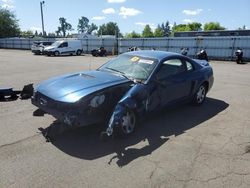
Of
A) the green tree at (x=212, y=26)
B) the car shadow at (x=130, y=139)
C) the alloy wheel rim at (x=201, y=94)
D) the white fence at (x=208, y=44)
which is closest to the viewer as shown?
the car shadow at (x=130, y=139)

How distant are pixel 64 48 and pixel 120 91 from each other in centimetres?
2736

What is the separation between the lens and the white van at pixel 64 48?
30355 millimetres

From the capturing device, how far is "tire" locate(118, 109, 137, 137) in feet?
15.9

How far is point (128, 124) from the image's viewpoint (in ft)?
16.5

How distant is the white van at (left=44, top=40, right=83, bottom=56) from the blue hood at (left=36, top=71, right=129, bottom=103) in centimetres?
2587

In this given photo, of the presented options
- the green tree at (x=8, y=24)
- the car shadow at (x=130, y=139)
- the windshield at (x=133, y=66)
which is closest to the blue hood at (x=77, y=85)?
the windshield at (x=133, y=66)

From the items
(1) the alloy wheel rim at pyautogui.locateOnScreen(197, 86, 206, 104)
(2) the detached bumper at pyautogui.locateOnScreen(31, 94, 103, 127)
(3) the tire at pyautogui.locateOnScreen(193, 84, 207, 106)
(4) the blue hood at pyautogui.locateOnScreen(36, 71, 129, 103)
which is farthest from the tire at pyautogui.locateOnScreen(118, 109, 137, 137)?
(1) the alloy wheel rim at pyautogui.locateOnScreen(197, 86, 206, 104)

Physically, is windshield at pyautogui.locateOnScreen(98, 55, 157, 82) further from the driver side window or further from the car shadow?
the car shadow

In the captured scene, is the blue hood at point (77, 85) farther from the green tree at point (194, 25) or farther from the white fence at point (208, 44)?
the green tree at point (194, 25)

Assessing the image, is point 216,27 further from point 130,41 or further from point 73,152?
point 73,152

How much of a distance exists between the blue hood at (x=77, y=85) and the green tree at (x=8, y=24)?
6115 cm

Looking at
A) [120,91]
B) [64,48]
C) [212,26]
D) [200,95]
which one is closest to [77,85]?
[120,91]

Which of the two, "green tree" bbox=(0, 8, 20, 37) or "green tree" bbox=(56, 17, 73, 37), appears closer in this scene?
"green tree" bbox=(0, 8, 20, 37)

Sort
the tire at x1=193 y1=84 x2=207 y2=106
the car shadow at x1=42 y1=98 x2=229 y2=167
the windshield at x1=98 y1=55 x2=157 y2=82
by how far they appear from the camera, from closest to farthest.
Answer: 1. the car shadow at x1=42 y1=98 x2=229 y2=167
2. the windshield at x1=98 y1=55 x2=157 y2=82
3. the tire at x1=193 y1=84 x2=207 y2=106
